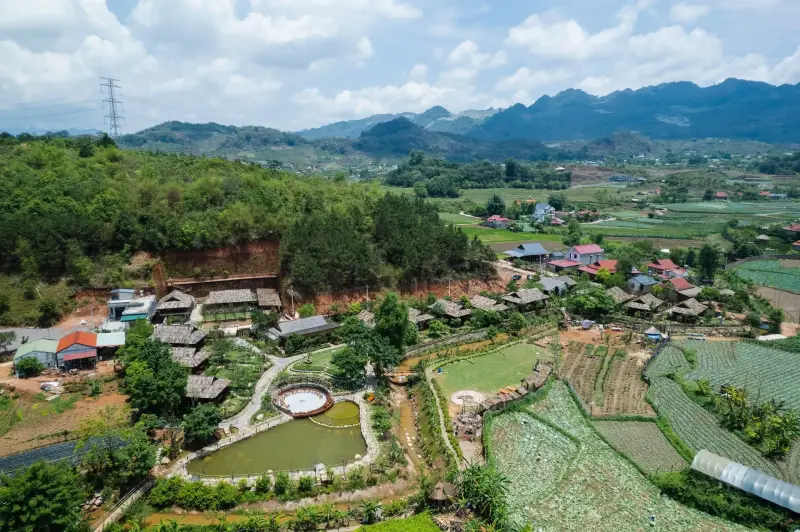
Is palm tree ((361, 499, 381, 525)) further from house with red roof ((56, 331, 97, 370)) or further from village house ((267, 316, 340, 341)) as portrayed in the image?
house with red roof ((56, 331, 97, 370))

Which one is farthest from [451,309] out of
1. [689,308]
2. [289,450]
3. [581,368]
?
[289,450]

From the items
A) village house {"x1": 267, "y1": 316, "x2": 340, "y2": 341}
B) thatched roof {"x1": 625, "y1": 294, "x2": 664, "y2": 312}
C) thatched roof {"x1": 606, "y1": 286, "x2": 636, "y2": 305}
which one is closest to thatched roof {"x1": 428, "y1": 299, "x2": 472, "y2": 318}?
village house {"x1": 267, "y1": 316, "x2": 340, "y2": 341}

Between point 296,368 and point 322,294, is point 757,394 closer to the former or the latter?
point 296,368

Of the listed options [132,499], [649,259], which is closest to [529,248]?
[649,259]

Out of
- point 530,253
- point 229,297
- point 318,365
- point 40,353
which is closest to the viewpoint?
point 40,353

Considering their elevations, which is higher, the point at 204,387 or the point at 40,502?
the point at 40,502

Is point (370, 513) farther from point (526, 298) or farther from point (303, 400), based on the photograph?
point (526, 298)
